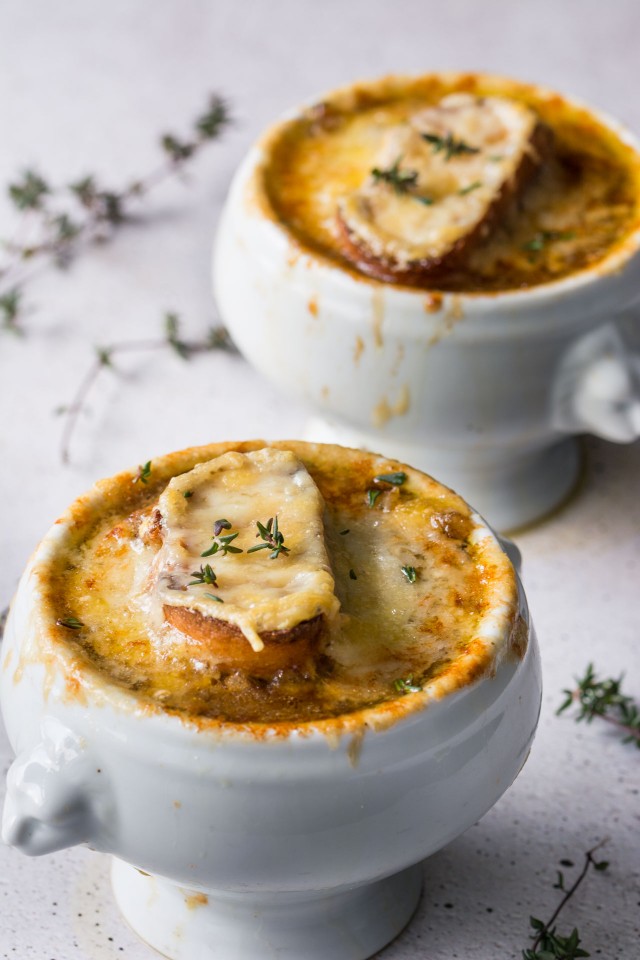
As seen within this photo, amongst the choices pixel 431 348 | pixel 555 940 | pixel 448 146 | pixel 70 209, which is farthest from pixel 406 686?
pixel 70 209

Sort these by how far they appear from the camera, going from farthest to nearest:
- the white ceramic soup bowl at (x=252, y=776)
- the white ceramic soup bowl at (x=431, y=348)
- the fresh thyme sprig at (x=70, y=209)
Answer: the fresh thyme sprig at (x=70, y=209) → the white ceramic soup bowl at (x=431, y=348) → the white ceramic soup bowl at (x=252, y=776)

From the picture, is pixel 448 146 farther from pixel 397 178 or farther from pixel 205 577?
pixel 205 577

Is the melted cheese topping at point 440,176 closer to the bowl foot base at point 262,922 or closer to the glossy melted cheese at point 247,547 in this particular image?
the glossy melted cheese at point 247,547

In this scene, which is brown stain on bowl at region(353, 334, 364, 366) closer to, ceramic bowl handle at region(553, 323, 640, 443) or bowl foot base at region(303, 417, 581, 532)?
bowl foot base at region(303, 417, 581, 532)

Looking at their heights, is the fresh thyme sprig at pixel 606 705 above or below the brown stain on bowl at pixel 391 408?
below

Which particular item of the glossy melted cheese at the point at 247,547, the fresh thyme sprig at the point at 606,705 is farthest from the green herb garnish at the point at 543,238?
the glossy melted cheese at the point at 247,547
